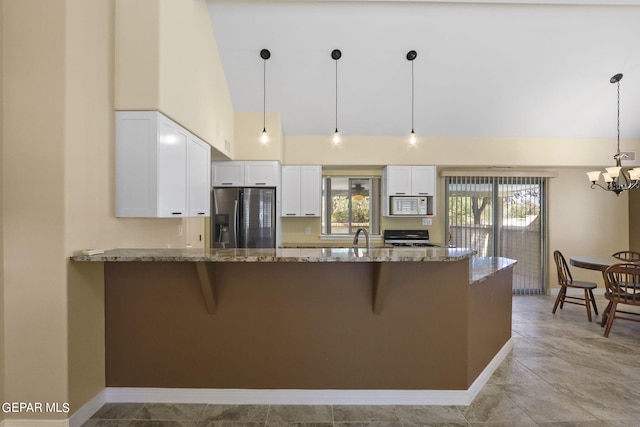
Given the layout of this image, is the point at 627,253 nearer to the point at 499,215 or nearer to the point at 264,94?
the point at 499,215

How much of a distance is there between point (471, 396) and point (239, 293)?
72.7 inches

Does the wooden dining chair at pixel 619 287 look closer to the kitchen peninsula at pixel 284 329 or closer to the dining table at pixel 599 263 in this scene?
the dining table at pixel 599 263

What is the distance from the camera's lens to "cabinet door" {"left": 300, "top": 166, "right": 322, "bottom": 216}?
5125 millimetres

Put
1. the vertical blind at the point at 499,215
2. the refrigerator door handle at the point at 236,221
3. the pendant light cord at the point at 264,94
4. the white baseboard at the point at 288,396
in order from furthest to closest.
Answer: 1. the vertical blind at the point at 499,215
2. the refrigerator door handle at the point at 236,221
3. the pendant light cord at the point at 264,94
4. the white baseboard at the point at 288,396

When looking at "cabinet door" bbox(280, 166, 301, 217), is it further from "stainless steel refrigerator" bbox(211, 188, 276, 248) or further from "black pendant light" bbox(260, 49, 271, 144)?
"black pendant light" bbox(260, 49, 271, 144)

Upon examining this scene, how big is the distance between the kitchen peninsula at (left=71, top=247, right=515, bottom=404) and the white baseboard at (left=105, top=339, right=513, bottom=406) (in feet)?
0.13

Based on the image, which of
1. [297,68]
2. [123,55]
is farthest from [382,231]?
[123,55]

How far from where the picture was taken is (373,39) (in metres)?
3.84

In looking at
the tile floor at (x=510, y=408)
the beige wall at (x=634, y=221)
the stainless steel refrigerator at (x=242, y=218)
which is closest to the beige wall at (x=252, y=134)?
the stainless steel refrigerator at (x=242, y=218)

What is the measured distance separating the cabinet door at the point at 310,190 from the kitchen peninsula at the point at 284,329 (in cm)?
281

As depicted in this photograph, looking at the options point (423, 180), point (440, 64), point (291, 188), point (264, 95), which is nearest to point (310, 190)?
point (291, 188)

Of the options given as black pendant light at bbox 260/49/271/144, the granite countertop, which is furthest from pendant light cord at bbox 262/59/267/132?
the granite countertop

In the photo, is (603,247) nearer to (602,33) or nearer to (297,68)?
(602,33)

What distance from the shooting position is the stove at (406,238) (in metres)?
5.46
